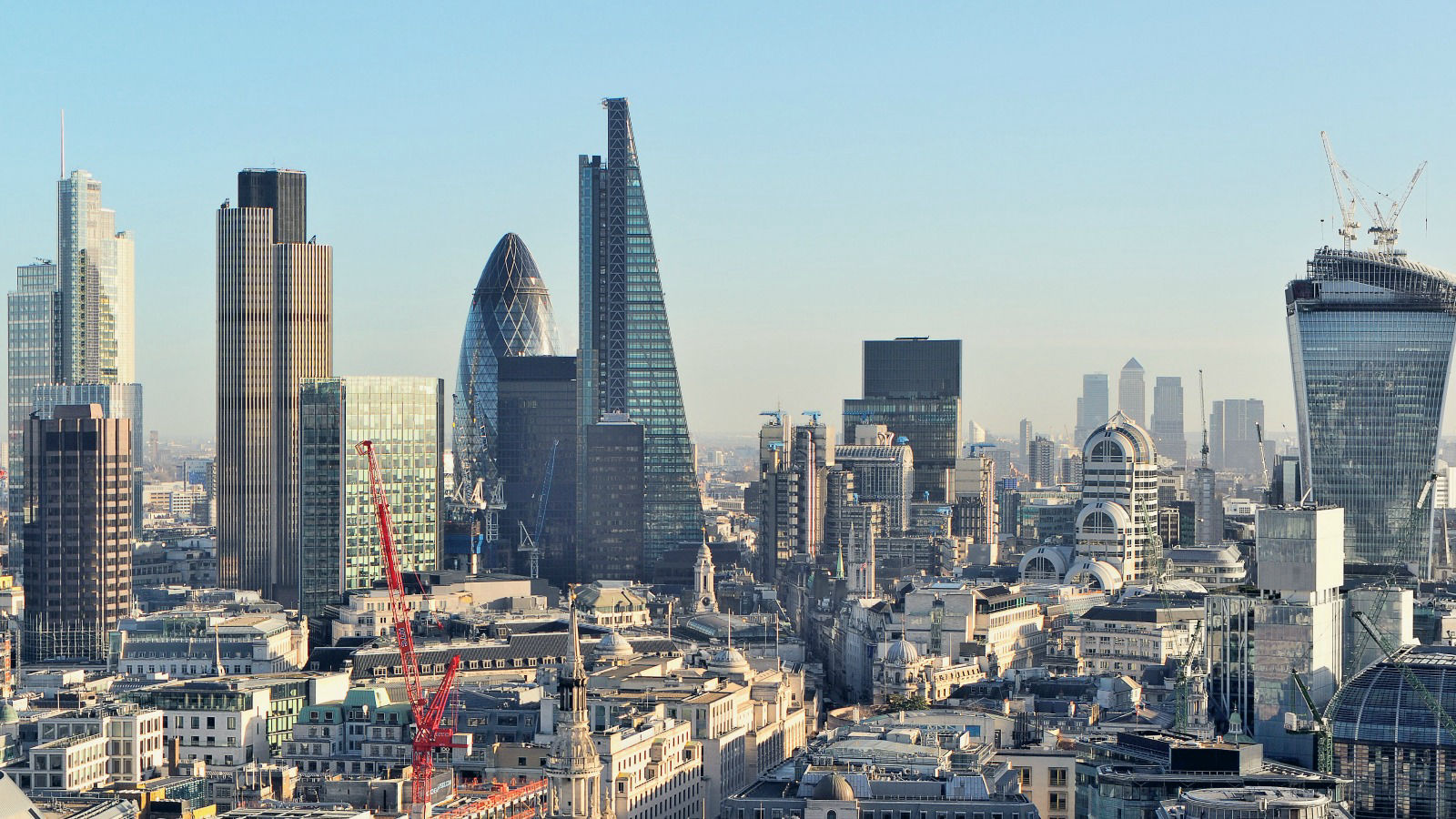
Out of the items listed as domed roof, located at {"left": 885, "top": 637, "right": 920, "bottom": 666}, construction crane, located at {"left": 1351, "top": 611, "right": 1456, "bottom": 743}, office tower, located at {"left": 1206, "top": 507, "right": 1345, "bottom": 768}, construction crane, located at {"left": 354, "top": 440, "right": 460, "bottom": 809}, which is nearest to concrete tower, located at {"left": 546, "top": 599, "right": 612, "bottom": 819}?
construction crane, located at {"left": 354, "top": 440, "right": 460, "bottom": 809}

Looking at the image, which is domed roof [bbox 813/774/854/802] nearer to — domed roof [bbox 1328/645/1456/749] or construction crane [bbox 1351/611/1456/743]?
domed roof [bbox 1328/645/1456/749]

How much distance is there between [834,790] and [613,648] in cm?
5938

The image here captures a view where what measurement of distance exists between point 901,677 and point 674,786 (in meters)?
44.6

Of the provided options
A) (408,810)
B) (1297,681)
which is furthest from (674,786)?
(1297,681)

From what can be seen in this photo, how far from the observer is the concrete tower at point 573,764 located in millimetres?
110188

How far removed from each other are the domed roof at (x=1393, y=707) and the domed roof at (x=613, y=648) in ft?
187

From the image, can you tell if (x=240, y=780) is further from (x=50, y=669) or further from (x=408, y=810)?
(x=50, y=669)

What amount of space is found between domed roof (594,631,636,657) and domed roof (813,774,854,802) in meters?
57.3

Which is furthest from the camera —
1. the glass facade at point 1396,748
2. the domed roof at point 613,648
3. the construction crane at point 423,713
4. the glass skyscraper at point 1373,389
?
the glass skyscraper at point 1373,389

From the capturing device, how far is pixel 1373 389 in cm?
19250

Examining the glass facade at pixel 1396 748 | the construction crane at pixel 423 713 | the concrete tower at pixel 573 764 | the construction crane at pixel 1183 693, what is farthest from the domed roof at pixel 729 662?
the concrete tower at pixel 573 764

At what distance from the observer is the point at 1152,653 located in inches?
7146

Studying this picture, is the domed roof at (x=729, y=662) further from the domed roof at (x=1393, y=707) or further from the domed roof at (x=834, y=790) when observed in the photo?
the domed roof at (x=834, y=790)

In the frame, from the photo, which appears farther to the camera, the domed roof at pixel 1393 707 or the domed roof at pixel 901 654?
the domed roof at pixel 901 654
